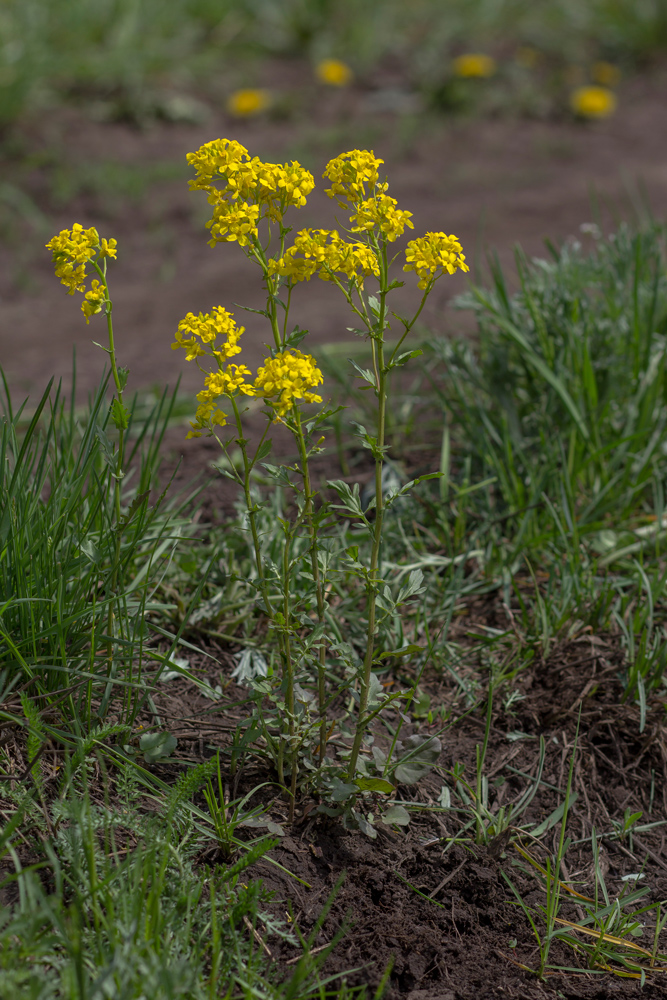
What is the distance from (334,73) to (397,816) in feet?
20.3

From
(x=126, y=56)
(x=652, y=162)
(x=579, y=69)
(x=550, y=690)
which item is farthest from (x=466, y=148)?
(x=550, y=690)

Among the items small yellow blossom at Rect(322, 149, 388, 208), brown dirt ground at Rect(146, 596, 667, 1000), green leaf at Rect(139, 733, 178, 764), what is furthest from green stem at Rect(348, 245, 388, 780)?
green leaf at Rect(139, 733, 178, 764)

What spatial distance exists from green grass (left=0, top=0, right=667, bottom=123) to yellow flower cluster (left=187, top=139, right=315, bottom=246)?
4569 millimetres

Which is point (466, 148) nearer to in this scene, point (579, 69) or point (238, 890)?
point (579, 69)

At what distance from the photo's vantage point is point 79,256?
1460 mm

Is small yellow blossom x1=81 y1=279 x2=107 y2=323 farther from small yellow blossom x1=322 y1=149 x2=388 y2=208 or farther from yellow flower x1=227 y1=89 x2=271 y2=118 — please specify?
yellow flower x1=227 y1=89 x2=271 y2=118

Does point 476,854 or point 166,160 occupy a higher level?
point 166,160

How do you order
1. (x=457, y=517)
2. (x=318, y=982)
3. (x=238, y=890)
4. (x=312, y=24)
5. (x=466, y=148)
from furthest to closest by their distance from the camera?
1. (x=312, y=24)
2. (x=466, y=148)
3. (x=457, y=517)
4. (x=238, y=890)
5. (x=318, y=982)

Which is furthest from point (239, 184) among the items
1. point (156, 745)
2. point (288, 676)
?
point (156, 745)

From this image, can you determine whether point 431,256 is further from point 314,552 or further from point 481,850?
point 481,850

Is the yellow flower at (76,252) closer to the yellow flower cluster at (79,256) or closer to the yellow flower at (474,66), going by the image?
the yellow flower cluster at (79,256)

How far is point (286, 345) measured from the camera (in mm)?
1424

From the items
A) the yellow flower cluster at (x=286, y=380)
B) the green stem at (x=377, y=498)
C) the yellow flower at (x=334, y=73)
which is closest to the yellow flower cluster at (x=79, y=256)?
the yellow flower cluster at (x=286, y=380)

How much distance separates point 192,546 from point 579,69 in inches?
257
